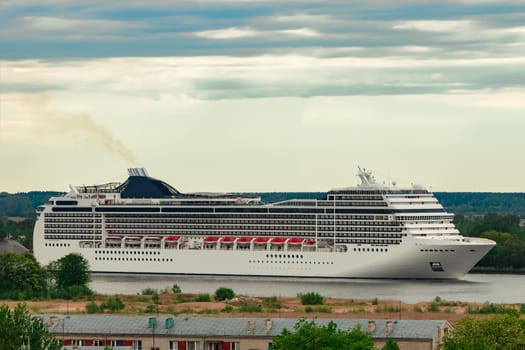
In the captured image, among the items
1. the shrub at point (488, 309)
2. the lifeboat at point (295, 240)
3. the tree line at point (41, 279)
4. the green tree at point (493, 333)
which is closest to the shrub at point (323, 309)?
the shrub at point (488, 309)

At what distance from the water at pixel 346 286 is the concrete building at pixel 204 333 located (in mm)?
40426

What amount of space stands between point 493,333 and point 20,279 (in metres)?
62.5

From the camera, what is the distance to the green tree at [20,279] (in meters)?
125

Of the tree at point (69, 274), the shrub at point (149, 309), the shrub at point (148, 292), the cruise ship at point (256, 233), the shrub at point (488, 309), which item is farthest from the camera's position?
the cruise ship at point (256, 233)

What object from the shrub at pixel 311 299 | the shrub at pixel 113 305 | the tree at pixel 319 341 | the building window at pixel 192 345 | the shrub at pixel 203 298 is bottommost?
the tree at pixel 319 341

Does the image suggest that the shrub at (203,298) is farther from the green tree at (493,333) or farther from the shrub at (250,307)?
the green tree at (493,333)

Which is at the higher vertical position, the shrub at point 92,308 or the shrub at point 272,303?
the shrub at point 272,303

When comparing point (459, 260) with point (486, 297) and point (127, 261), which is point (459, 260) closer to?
point (486, 297)

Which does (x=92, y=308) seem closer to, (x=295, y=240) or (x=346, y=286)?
(x=346, y=286)

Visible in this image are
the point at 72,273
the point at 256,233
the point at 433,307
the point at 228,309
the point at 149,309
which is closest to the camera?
the point at 149,309

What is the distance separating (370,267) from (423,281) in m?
5.12

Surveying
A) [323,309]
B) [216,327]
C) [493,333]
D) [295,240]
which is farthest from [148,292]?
[493,333]

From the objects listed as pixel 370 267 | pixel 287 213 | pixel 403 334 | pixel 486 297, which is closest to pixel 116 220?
pixel 287 213

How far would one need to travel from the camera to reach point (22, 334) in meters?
69.4
